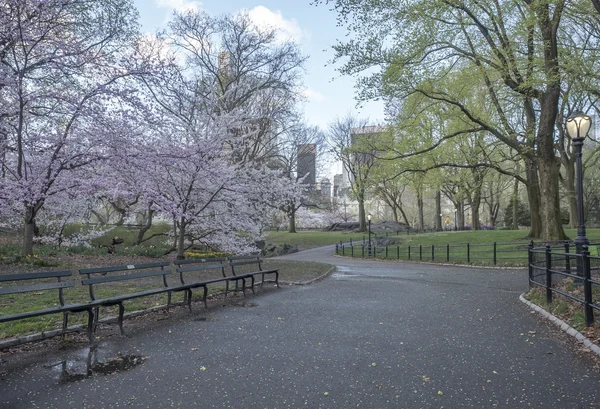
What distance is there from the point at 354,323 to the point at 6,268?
397 inches

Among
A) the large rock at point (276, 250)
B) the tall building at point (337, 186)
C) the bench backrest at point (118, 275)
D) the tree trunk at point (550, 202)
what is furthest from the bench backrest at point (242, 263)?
the tall building at point (337, 186)

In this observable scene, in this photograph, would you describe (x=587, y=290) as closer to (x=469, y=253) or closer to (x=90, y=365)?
(x=90, y=365)

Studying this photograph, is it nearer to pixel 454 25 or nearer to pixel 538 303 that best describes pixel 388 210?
pixel 454 25

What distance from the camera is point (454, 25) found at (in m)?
17.5

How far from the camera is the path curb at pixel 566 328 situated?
196 inches

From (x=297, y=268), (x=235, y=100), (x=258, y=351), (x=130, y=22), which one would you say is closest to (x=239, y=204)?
(x=297, y=268)

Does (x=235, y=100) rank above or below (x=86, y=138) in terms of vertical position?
above

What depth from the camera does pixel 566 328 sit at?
19.5 feet

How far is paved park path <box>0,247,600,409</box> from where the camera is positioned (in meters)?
3.70

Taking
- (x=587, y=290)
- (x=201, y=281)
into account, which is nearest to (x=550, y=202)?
(x=587, y=290)

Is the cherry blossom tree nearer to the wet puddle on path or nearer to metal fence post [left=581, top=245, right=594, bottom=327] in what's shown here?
the wet puddle on path

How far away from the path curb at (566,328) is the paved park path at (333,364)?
0.54 feet

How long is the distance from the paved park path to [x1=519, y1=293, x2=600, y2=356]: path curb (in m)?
0.16

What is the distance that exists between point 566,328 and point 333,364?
3682 millimetres
